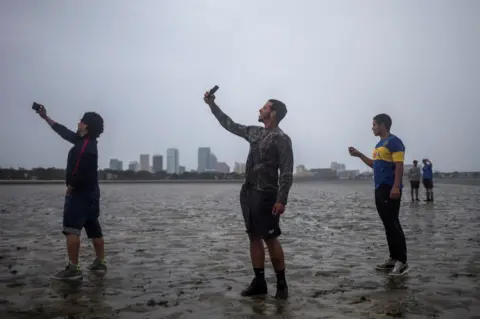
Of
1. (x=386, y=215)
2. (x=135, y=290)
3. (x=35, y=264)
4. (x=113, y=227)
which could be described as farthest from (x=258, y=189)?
(x=113, y=227)

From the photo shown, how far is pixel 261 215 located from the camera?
5027 millimetres

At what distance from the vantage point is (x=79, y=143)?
6082 mm

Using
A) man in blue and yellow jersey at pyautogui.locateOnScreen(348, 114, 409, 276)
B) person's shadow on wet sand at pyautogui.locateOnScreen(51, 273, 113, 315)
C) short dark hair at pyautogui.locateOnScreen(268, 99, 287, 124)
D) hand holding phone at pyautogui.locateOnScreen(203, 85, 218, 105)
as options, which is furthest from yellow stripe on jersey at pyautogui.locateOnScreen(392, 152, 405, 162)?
person's shadow on wet sand at pyautogui.locateOnScreen(51, 273, 113, 315)

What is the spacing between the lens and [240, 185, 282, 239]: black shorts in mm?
5027

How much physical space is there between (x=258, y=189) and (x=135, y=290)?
1.72 metres

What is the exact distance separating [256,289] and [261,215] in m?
0.77

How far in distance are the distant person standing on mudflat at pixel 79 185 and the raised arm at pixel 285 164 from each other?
243cm

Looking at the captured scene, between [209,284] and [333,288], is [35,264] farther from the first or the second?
[333,288]

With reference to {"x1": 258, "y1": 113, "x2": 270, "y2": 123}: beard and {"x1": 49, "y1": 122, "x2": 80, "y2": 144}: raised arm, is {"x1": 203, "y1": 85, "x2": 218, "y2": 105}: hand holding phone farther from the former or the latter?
{"x1": 49, "y1": 122, "x2": 80, "y2": 144}: raised arm

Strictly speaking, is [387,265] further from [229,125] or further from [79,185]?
[79,185]

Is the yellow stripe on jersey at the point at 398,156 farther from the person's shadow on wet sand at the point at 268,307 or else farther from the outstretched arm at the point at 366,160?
the person's shadow on wet sand at the point at 268,307

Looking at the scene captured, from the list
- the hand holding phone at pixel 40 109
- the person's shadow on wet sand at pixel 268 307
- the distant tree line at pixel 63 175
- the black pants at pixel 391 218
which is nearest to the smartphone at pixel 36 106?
the hand holding phone at pixel 40 109

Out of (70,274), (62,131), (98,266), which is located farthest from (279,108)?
(98,266)

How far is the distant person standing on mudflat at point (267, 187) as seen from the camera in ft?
16.5
